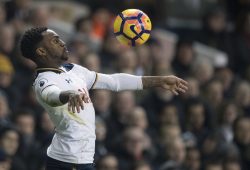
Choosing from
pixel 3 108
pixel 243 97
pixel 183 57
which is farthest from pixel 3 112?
pixel 243 97

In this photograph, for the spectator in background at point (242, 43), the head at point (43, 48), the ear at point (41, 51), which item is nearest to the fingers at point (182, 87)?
the head at point (43, 48)

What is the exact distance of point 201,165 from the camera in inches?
545

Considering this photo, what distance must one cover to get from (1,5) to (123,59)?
2.36 meters

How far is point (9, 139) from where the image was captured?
11.8 metres

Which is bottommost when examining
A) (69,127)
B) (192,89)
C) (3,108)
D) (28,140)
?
(28,140)

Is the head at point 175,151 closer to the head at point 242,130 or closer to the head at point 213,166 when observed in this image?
the head at point 213,166

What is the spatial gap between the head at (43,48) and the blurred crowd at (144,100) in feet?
9.40

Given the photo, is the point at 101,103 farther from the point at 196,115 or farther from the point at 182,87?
the point at 182,87

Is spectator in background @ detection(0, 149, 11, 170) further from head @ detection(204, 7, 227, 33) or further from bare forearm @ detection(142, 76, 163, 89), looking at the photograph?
head @ detection(204, 7, 227, 33)

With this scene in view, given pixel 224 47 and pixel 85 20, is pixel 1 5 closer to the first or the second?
pixel 85 20

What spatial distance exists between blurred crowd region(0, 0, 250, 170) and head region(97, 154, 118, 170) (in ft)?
0.04

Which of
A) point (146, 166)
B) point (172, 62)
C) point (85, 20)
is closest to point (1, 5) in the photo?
point (85, 20)

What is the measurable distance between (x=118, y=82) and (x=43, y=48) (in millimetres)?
909

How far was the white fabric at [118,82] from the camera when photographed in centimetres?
920
